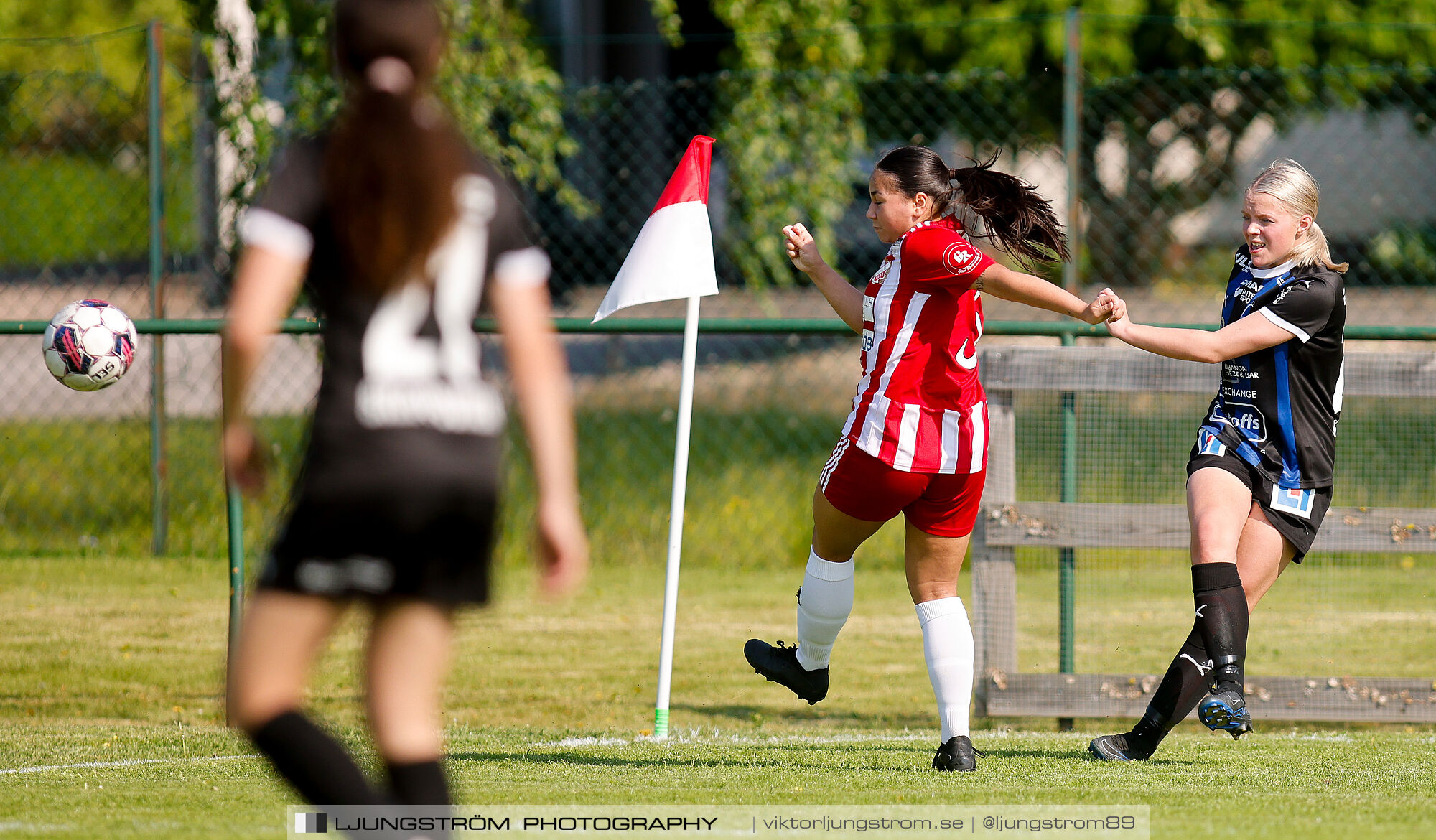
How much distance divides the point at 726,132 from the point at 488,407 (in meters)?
8.50

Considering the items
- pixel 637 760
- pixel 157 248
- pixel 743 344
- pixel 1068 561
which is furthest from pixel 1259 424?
pixel 743 344

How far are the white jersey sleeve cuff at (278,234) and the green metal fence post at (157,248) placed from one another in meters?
5.93

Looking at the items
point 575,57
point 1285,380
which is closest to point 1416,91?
point 1285,380

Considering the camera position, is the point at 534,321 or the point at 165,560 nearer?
the point at 534,321

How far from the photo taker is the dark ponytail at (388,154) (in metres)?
2.37

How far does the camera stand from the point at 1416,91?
534 inches

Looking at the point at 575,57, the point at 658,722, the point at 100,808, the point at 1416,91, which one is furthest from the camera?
the point at 575,57

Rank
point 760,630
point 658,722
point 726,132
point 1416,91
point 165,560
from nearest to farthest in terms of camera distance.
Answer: point 658,722
point 760,630
point 165,560
point 726,132
point 1416,91

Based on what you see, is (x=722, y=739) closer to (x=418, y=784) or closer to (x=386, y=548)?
(x=418, y=784)

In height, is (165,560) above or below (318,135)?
below

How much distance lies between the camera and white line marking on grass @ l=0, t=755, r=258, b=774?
459 cm

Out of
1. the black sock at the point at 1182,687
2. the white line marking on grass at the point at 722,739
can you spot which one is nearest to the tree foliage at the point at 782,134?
the white line marking on grass at the point at 722,739

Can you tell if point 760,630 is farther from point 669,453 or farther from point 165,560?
point 165,560

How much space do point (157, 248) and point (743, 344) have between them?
4356mm
